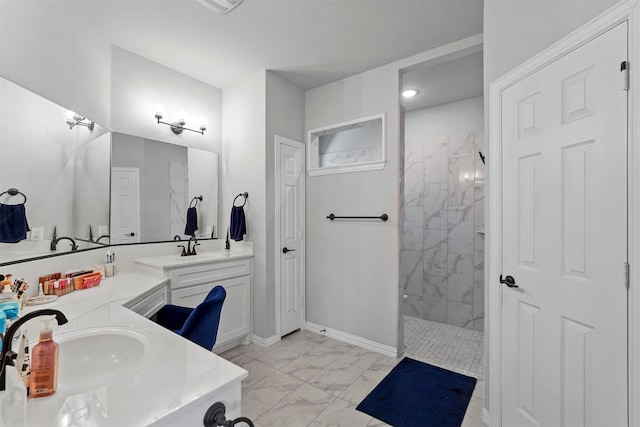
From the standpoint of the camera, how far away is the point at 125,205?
2486 mm

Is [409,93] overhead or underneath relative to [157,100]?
overhead

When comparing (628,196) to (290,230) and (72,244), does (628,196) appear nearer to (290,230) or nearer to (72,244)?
(290,230)

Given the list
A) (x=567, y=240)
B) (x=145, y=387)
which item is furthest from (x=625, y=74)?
(x=145, y=387)

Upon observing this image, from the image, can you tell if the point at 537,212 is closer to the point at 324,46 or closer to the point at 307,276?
the point at 324,46

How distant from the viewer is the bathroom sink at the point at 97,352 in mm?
1062

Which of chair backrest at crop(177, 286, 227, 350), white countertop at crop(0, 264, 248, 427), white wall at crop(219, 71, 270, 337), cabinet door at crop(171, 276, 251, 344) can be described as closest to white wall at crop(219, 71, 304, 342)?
white wall at crop(219, 71, 270, 337)

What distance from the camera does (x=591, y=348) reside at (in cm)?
122

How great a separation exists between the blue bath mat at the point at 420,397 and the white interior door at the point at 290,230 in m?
1.18

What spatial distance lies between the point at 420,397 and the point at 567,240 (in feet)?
4.83

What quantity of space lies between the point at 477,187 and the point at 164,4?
11.1 feet

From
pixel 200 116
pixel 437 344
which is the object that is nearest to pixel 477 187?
pixel 437 344

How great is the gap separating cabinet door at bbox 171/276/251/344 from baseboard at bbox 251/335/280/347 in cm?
11

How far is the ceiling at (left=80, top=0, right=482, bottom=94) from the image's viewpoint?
199 centimetres

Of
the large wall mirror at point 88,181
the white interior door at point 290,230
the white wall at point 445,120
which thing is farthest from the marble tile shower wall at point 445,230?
the large wall mirror at point 88,181
